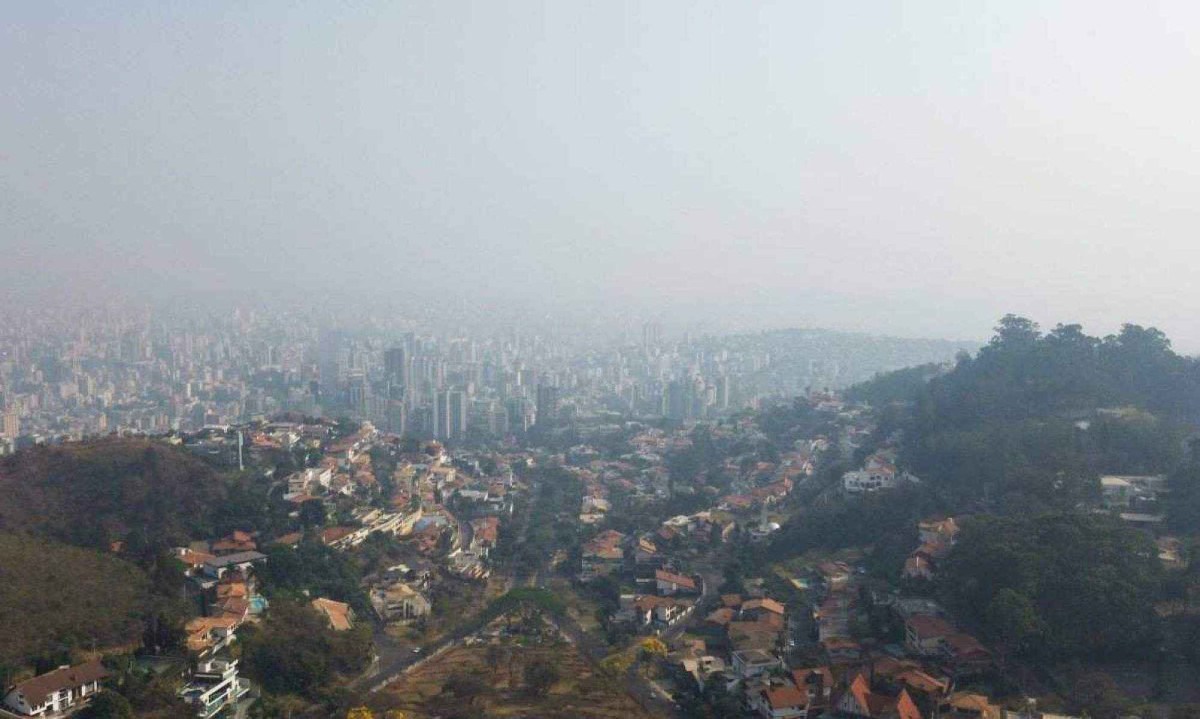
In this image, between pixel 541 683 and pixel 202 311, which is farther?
pixel 202 311

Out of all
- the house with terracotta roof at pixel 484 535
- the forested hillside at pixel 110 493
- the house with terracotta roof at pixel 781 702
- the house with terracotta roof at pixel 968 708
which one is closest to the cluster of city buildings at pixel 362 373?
the house with terracotta roof at pixel 484 535

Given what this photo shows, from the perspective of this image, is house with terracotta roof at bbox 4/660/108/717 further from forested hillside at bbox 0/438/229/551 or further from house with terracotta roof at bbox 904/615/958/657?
house with terracotta roof at bbox 904/615/958/657

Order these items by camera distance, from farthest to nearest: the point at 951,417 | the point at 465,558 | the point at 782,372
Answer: the point at 782,372
the point at 951,417
the point at 465,558

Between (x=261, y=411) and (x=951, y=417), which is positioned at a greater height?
(x=951, y=417)

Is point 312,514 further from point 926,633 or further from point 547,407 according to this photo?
point 547,407

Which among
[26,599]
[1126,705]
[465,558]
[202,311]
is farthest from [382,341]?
[1126,705]

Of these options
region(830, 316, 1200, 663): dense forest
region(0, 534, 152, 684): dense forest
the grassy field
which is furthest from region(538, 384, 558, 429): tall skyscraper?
region(0, 534, 152, 684): dense forest

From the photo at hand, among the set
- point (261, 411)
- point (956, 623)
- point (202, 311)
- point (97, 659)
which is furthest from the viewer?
point (202, 311)

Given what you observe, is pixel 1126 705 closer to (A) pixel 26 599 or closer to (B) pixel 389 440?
(A) pixel 26 599
